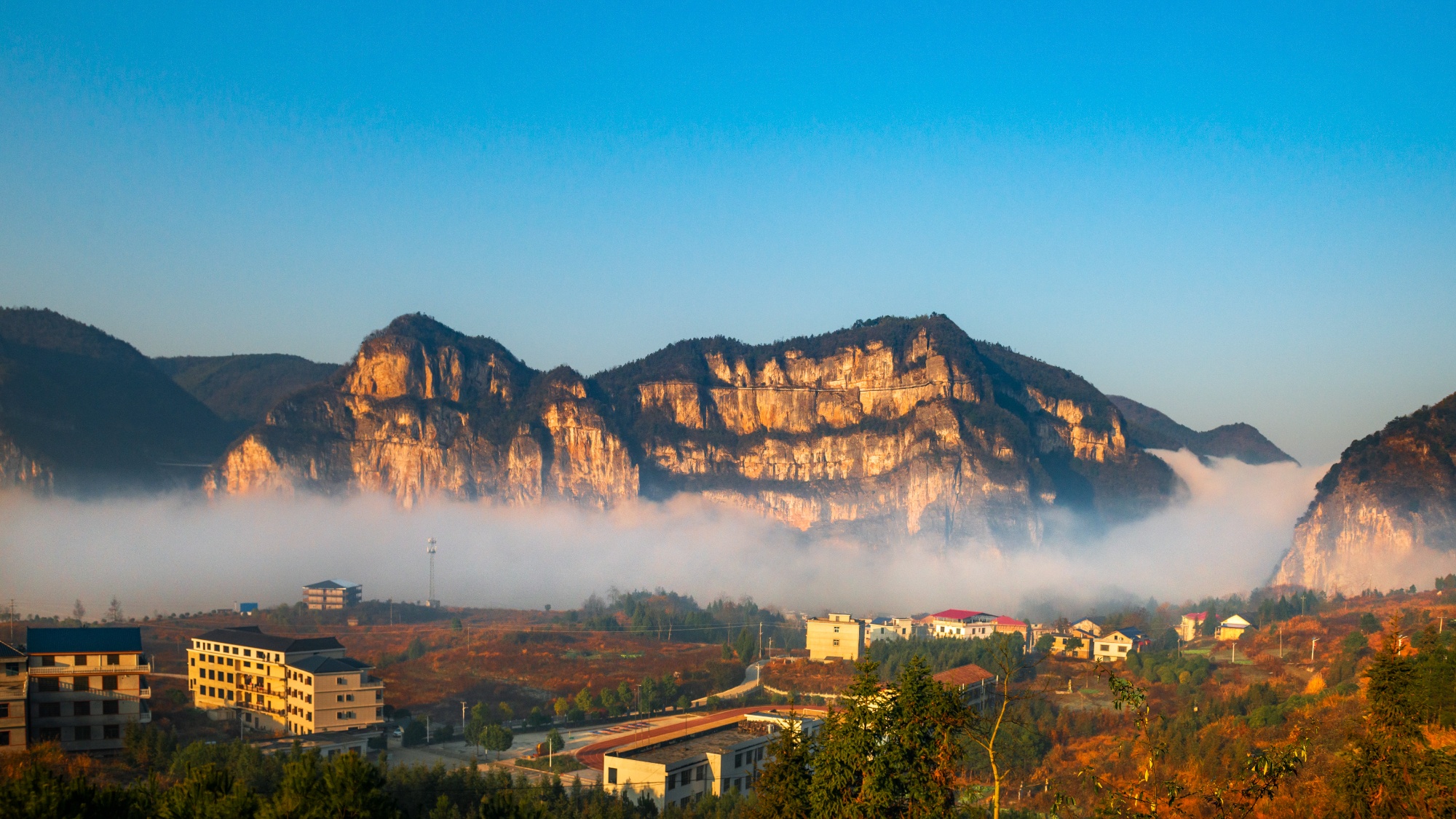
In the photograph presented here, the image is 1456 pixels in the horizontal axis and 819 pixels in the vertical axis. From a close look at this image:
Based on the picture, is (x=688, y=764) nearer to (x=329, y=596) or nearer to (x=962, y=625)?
(x=962, y=625)

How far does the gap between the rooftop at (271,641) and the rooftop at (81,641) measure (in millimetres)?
11155

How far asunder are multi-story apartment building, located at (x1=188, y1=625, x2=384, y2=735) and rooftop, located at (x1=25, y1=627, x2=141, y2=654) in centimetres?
900

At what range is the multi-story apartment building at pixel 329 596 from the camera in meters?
A: 127

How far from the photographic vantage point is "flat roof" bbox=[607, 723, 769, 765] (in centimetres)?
4794

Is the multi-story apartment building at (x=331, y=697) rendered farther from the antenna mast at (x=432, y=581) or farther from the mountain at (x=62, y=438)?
the mountain at (x=62, y=438)

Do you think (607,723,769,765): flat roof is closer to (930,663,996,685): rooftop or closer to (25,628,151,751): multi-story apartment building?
(930,663,996,685): rooftop

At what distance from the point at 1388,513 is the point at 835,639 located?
73.6 meters

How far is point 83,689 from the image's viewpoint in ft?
153

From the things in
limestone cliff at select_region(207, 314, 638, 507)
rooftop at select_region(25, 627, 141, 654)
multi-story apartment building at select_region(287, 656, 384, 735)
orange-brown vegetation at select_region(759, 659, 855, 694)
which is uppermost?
limestone cliff at select_region(207, 314, 638, 507)

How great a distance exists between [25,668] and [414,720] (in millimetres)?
20628

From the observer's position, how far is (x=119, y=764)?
42.6 meters

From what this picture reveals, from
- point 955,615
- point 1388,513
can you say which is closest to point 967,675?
point 955,615

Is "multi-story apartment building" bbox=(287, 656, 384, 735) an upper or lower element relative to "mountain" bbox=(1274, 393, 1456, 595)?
lower

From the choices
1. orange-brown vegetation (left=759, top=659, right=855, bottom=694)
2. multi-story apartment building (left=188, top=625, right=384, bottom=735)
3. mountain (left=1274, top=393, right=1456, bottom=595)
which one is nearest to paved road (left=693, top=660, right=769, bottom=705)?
orange-brown vegetation (left=759, top=659, right=855, bottom=694)
